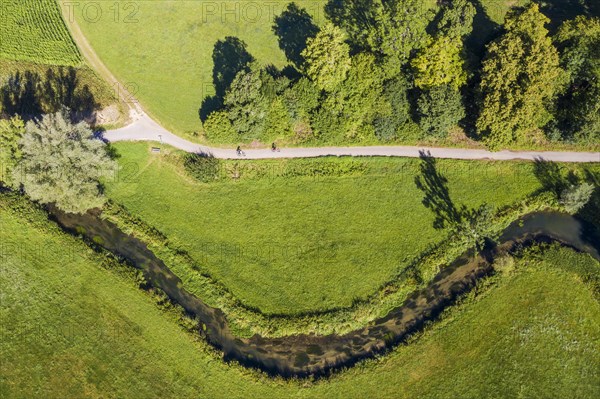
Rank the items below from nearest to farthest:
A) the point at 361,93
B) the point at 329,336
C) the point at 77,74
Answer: the point at 329,336 < the point at 361,93 < the point at 77,74

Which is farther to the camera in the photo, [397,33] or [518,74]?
[397,33]

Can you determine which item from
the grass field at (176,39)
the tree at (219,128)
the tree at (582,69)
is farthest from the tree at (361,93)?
the tree at (582,69)

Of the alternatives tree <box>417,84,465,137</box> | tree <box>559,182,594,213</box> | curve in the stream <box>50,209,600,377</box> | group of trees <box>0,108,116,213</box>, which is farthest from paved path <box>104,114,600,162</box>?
curve in the stream <box>50,209,600,377</box>

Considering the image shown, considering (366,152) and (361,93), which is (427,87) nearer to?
(361,93)

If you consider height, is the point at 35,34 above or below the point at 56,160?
above

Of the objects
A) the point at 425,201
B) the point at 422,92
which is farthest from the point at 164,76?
the point at 425,201

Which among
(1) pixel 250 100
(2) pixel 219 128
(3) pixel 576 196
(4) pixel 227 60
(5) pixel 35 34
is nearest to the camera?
(3) pixel 576 196

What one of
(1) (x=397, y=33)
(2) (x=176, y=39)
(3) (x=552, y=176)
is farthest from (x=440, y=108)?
(2) (x=176, y=39)

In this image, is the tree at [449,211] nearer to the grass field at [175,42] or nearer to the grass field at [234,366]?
the grass field at [234,366]
